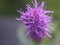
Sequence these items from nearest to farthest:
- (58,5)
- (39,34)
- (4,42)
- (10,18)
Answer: (39,34)
(4,42)
(58,5)
(10,18)

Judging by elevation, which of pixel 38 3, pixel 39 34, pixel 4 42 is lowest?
pixel 4 42

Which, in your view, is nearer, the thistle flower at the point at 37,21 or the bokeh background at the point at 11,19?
the thistle flower at the point at 37,21

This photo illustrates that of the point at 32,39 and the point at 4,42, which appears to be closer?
the point at 32,39

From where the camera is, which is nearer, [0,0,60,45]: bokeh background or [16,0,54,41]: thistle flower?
[16,0,54,41]: thistle flower

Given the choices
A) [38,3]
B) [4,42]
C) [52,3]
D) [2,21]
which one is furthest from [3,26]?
[38,3]

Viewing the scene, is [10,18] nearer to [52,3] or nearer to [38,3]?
[52,3]

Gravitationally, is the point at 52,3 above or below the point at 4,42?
above

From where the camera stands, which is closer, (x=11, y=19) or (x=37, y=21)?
(x=37, y=21)

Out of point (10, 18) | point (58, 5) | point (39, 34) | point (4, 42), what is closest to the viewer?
point (39, 34)
